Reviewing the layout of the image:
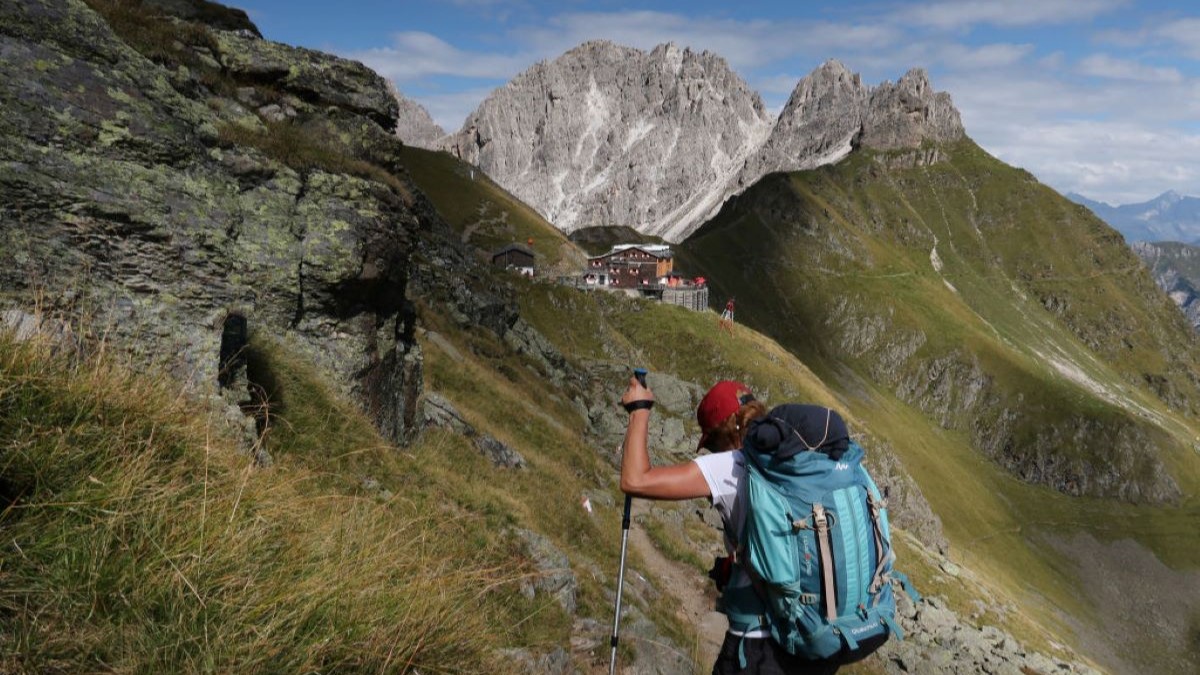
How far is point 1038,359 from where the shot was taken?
196 m

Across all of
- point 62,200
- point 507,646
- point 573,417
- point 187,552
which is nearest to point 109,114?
point 62,200

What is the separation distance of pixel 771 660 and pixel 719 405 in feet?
6.80

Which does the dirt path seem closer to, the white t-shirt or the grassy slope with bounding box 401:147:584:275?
the white t-shirt

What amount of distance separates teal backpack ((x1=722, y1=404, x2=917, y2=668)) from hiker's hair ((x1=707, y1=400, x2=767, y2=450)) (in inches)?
20.7

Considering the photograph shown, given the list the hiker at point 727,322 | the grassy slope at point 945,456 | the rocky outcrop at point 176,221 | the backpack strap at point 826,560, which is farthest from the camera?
the hiker at point 727,322

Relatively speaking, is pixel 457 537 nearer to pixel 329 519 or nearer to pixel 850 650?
pixel 329 519

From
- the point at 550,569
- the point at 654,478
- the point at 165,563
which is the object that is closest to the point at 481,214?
the point at 550,569

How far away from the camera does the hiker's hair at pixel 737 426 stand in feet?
17.5

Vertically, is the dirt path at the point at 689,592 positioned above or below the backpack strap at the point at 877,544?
below

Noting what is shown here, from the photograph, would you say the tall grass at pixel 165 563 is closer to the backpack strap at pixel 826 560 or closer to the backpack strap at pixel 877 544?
the backpack strap at pixel 826 560

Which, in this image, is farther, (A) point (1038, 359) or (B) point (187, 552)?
(A) point (1038, 359)

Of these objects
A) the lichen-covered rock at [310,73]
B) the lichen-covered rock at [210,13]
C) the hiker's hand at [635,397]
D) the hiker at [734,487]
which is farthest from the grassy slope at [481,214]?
the hiker at [734,487]

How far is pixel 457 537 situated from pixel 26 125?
8.16 meters

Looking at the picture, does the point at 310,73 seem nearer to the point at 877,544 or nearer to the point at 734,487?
the point at 734,487
